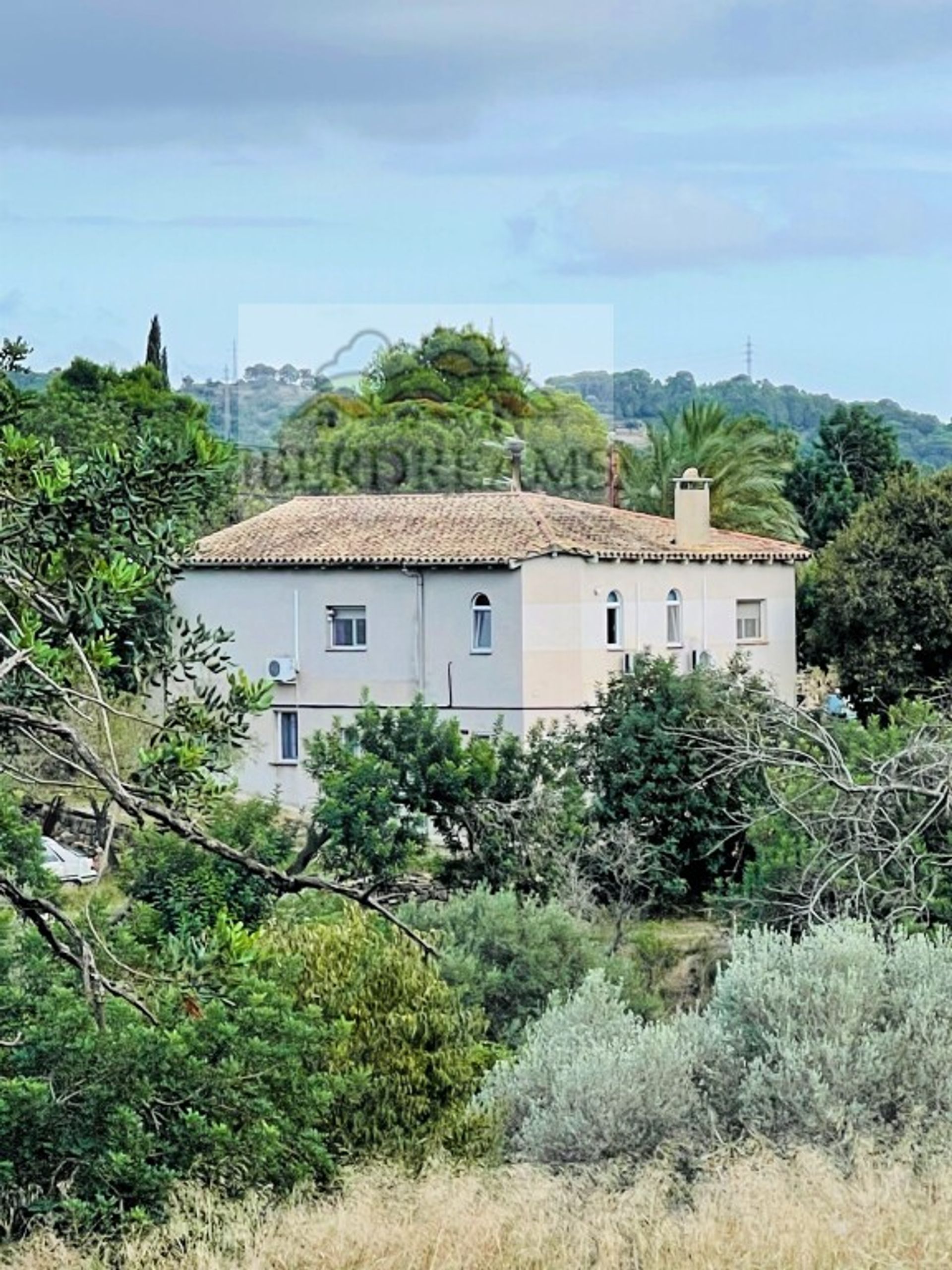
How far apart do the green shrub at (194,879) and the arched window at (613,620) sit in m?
13.3

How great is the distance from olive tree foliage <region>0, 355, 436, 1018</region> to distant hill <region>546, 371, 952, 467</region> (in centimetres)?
5366

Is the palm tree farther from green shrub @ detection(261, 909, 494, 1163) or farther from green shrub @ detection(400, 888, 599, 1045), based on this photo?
green shrub @ detection(261, 909, 494, 1163)

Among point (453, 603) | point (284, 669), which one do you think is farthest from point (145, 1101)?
point (284, 669)

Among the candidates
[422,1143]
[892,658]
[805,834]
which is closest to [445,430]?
[892,658]

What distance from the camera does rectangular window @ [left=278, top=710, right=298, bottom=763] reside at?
37188 millimetres

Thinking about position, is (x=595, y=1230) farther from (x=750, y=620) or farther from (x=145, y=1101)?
(x=750, y=620)

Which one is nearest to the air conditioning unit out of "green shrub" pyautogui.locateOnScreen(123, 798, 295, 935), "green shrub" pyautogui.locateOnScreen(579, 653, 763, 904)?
"green shrub" pyautogui.locateOnScreen(579, 653, 763, 904)

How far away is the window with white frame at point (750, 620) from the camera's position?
40.4 metres

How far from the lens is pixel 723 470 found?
52.3 meters

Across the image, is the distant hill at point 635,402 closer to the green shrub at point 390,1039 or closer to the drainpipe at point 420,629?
the drainpipe at point 420,629

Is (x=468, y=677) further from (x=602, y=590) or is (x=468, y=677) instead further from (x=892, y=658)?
(x=892, y=658)

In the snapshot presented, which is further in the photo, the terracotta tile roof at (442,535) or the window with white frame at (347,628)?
the window with white frame at (347,628)

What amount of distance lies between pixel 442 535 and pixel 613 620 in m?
3.12

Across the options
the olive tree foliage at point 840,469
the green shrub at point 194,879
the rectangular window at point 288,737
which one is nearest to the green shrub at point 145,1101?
the green shrub at point 194,879
